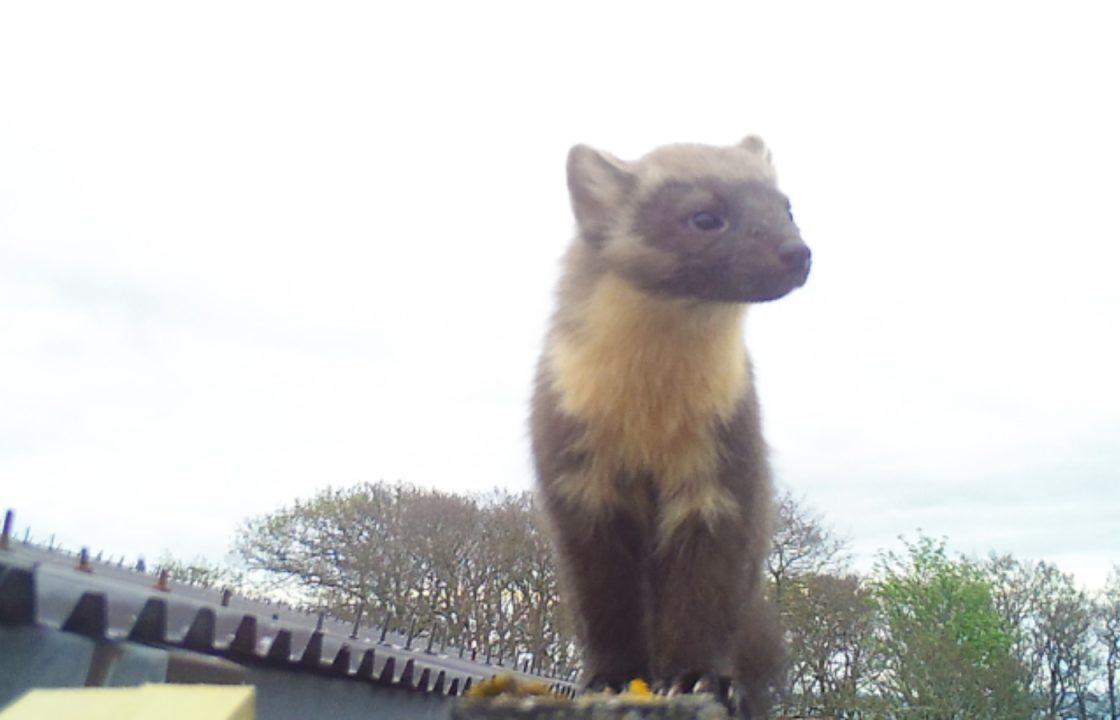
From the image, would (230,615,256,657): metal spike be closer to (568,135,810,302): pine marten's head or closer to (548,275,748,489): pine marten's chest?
(548,275,748,489): pine marten's chest

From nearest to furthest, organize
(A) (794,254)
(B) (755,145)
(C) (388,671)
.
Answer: (A) (794,254)
(B) (755,145)
(C) (388,671)

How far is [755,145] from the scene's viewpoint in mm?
6055

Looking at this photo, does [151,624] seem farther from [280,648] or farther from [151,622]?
[280,648]

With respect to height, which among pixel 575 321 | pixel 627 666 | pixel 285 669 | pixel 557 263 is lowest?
pixel 285 669

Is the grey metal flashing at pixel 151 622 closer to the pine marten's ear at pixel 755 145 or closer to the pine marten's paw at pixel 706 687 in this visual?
the pine marten's paw at pixel 706 687

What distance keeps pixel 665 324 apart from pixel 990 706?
2951cm

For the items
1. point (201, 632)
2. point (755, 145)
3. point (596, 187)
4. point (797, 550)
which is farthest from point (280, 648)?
point (797, 550)

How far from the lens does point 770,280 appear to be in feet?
16.0

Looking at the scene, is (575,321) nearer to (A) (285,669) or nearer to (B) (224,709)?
(A) (285,669)

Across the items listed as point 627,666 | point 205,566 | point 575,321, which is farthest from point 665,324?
point 205,566

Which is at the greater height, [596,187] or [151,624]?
[596,187]

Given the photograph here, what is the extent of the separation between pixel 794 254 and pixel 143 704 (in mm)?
3584

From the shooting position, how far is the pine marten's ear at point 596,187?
5559 mm

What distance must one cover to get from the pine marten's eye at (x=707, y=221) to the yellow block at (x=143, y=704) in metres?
3.60
